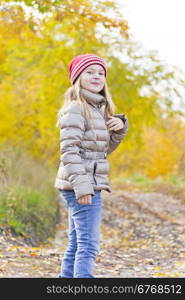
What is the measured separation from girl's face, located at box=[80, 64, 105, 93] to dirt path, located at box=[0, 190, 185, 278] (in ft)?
6.70

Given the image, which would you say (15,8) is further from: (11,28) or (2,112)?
(2,112)

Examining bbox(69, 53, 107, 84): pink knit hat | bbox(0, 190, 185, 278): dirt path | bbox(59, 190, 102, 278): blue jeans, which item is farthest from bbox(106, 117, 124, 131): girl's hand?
bbox(0, 190, 185, 278): dirt path

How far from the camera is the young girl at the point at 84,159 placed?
4367mm

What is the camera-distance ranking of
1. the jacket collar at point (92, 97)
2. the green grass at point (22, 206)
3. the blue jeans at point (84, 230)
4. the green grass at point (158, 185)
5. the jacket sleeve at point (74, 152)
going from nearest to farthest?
the jacket sleeve at point (74, 152), the blue jeans at point (84, 230), the jacket collar at point (92, 97), the green grass at point (22, 206), the green grass at point (158, 185)

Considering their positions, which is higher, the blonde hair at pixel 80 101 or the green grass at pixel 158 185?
the green grass at pixel 158 185

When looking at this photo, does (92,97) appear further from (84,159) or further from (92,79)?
(84,159)

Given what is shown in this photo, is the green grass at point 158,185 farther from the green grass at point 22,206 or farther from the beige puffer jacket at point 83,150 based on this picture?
the beige puffer jacket at point 83,150

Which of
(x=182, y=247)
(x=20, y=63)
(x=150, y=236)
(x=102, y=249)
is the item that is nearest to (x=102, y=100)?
(x=102, y=249)

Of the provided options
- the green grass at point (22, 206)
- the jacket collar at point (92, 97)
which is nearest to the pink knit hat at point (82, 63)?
the jacket collar at point (92, 97)

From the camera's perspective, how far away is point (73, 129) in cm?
441

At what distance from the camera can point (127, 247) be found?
9008 mm

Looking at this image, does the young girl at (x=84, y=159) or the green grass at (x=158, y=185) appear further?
the green grass at (x=158, y=185)

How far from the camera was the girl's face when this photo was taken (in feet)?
15.4

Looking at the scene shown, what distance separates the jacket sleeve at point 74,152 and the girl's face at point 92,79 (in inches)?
12.0
